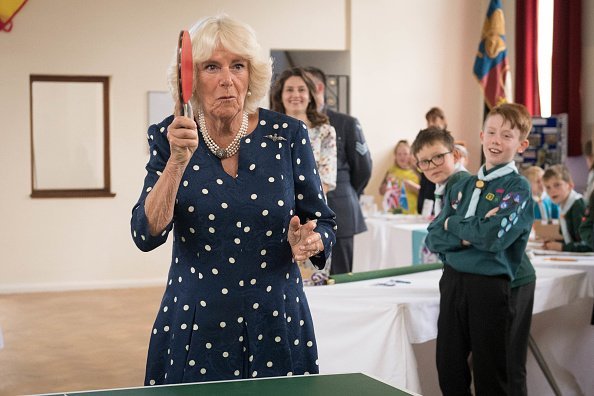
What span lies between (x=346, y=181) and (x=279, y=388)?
12.1 ft

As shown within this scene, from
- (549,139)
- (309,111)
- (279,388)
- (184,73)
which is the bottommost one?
(279,388)

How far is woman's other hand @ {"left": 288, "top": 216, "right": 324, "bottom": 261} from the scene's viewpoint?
6.82 feet

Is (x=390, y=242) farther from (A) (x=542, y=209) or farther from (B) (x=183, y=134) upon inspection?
(B) (x=183, y=134)

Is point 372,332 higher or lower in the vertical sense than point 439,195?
lower

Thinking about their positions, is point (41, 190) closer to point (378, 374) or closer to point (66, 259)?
point (66, 259)

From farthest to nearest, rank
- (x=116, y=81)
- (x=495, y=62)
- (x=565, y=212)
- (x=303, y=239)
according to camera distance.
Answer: (x=495, y=62)
(x=116, y=81)
(x=565, y=212)
(x=303, y=239)

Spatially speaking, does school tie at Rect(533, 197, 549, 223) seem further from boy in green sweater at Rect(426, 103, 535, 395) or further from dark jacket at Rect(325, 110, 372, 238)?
boy in green sweater at Rect(426, 103, 535, 395)

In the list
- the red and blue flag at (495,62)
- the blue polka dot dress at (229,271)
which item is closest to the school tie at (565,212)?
the blue polka dot dress at (229,271)

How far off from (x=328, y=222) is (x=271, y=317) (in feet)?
0.85

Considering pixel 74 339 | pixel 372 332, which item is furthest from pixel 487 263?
pixel 74 339

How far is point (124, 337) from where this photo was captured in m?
7.04

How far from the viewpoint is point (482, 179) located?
12.3ft

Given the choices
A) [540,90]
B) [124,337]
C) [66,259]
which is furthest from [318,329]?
[540,90]

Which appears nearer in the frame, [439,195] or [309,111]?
[439,195]
